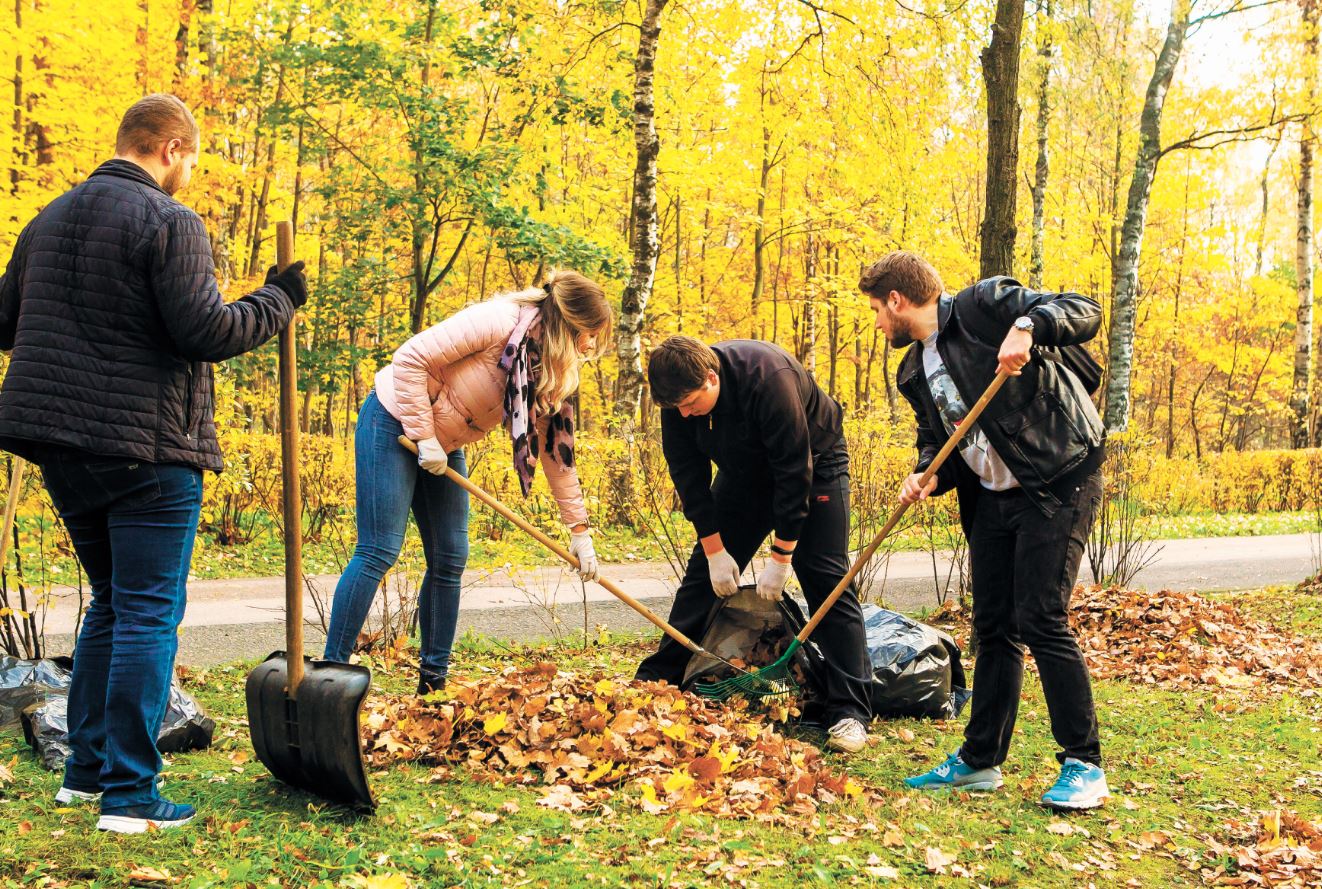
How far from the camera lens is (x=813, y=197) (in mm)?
21000

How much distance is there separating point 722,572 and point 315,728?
1999 millimetres

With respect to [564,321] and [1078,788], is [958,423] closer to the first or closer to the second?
[1078,788]

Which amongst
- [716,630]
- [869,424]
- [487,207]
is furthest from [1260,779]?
[487,207]

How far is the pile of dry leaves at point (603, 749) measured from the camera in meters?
3.56

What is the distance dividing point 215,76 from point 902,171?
8.31 metres

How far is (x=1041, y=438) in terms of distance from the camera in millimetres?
3674

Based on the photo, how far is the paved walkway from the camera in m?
6.58

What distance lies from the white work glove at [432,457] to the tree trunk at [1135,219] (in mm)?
13809

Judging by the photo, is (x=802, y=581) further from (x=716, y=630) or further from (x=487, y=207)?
(x=487, y=207)

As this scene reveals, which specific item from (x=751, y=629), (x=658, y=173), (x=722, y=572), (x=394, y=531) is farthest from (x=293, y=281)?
(x=658, y=173)

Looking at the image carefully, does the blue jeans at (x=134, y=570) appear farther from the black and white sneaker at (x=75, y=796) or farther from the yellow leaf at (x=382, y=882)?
the yellow leaf at (x=382, y=882)

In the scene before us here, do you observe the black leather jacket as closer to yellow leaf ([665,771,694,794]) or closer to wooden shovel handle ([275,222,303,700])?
yellow leaf ([665,771,694,794])

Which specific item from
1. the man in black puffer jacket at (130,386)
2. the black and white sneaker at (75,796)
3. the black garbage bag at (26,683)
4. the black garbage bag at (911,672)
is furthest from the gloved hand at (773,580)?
the black garbage bag at (26,683)

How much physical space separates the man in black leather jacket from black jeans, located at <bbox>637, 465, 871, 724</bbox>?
49 centimetres
